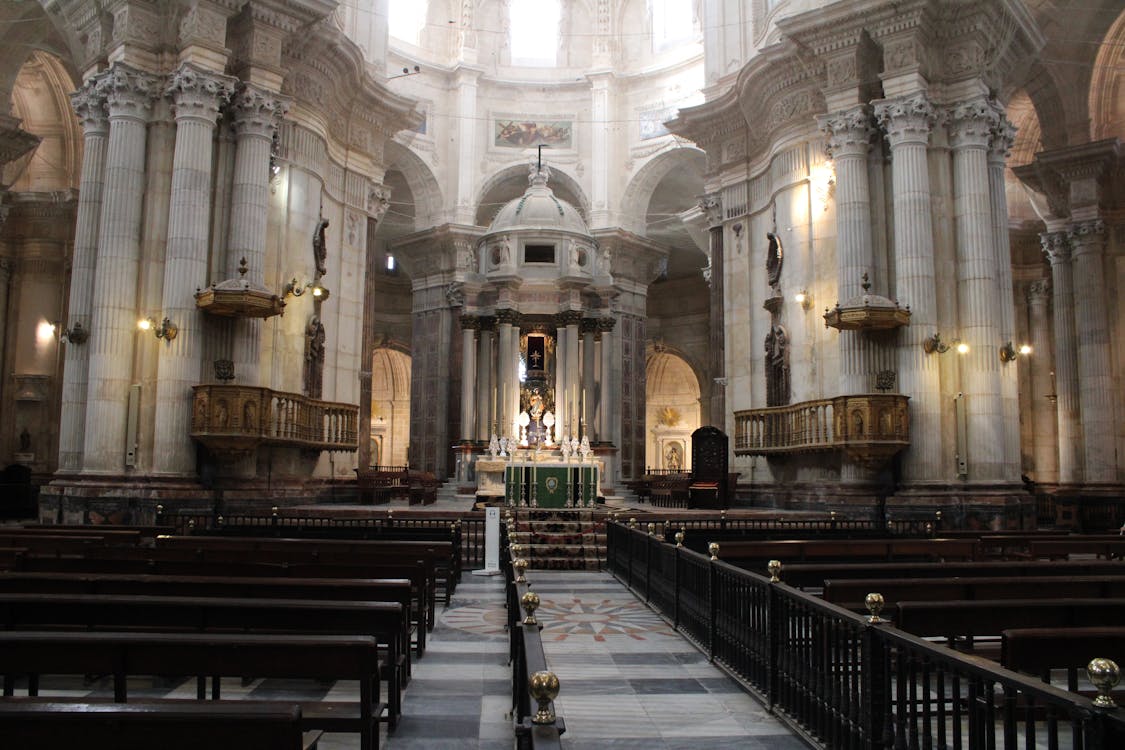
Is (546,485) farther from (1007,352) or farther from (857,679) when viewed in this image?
(857,679)

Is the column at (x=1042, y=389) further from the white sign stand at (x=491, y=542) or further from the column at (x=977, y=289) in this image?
the white sign stand at (x=491, y=542)

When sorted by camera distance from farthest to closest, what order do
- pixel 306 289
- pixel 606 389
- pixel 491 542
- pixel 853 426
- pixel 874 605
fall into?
1. pixel 606 389
2. pixel 306 289
3. pixel 853 426
4. pixel 491 542
5. pixel 874 605

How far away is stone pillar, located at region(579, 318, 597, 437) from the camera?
31922 mm

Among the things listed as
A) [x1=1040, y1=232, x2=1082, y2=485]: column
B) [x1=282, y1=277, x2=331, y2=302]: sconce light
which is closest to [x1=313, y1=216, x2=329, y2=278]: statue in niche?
[x1=282, y1=277, x2=331, y2=302]: sconce light

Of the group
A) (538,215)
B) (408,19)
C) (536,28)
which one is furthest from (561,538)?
(536,28)

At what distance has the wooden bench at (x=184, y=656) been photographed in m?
4.43

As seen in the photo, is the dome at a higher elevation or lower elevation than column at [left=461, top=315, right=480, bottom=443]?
higher

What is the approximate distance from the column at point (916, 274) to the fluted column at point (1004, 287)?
1.66 metres

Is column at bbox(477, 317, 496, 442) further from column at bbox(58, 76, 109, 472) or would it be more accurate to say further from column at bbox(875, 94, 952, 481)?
column at bbox(875, 94, 952, 481)

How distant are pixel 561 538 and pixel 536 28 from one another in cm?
2987

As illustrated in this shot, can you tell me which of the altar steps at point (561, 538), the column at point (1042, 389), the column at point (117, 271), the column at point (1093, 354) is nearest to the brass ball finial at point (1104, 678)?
the altar steps at point (561, 538)

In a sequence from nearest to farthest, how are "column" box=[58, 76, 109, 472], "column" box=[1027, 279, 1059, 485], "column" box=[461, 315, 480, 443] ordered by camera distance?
"column" box=[58, 76, 109, 472] < "column" box=[1027, 279, 1059, 485] < "column" box=[461, 315, 480, 443]

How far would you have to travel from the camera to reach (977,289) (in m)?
20.5

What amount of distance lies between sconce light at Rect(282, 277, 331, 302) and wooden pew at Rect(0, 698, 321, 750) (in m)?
19.8
